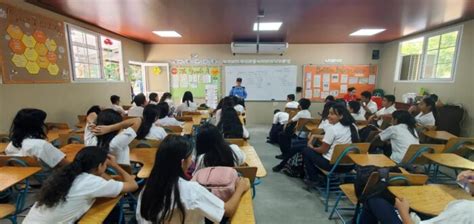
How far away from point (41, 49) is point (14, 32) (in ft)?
1.47

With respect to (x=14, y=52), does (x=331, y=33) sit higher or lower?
higher

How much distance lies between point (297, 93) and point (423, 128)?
4.00 m

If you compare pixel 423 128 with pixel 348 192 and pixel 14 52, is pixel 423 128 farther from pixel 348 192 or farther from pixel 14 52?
pixel 14 52

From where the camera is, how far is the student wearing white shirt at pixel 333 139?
2801mm

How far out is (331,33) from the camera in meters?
5.79

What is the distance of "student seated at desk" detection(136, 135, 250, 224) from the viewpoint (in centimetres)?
117

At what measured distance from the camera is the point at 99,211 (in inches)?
56.0

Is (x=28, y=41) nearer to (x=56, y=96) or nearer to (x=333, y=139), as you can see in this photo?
(x=56, y=96)

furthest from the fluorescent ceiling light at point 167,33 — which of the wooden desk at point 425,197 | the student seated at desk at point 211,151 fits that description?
the wooden desk at point 425,197

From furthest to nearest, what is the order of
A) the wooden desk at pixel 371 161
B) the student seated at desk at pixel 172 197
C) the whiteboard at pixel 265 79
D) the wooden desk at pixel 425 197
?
1. the whiteboard at pixel 265 79
2. the wooden desk at pixel 371 161
3. the wooden desk at pixel 425 197
4. the student seated at desk at pixel 172 197

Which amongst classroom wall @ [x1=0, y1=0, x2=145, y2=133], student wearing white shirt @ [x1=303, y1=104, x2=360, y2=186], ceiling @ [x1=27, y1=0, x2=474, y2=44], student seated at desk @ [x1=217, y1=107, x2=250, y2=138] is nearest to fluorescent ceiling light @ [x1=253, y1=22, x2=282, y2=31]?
ceiling @ [x1=27, y1=0, x2=474, y2=44]

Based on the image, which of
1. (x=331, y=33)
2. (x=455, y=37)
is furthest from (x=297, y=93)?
(x=455, y=37)

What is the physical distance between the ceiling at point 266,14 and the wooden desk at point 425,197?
8.68 feet

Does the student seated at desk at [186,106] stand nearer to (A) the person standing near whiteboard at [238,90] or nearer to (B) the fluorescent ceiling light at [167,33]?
(B) the fluorescent ceiling light at [167,33]
